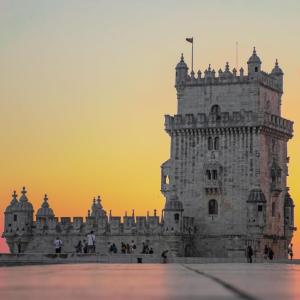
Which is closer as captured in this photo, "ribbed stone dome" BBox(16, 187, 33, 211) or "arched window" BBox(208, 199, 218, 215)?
"arched window" BBox(208, 199, 218, 215)

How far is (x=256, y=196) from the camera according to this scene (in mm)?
95375

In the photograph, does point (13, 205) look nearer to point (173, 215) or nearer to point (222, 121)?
point (173, 215)

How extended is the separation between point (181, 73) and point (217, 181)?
37.3ft

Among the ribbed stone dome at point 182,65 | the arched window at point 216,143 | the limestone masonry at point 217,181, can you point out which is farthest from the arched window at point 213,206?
the ribbed stone dome at point 182,65

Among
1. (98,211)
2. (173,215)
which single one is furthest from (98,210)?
(173,215)

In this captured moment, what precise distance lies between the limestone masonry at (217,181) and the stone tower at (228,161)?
0.29 ft

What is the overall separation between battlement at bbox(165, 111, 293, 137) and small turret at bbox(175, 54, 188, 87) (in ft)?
10.9

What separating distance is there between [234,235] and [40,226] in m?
19.5

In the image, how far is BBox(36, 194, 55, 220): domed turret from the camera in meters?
105

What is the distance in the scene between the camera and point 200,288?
1909 cm

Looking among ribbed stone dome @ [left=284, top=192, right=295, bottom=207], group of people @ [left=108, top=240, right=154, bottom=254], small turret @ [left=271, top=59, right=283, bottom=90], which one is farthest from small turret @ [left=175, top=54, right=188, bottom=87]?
group of people @ [left=108, top=240, right=154, bottom=254]

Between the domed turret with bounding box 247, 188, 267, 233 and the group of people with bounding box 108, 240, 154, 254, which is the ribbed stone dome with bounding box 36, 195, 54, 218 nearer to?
the group of people with bounding box 108, 240, 154, 254

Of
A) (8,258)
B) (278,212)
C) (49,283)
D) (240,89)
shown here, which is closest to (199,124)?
(240,89)

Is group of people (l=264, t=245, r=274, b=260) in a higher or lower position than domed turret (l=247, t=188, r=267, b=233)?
lower
